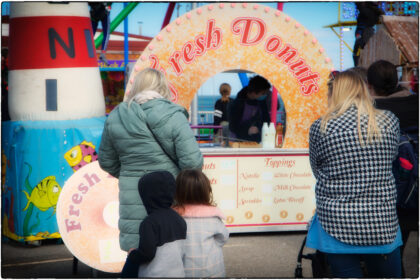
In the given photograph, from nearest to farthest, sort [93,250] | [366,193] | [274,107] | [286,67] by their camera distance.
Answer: [366,193] → [93,250] → [286,67] → [274,107]

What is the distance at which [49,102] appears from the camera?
6.21m

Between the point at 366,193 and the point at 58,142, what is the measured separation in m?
3.95

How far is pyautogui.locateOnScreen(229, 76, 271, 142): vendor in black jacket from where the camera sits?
7.28 m

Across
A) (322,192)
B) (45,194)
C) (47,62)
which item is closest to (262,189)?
(45,194)

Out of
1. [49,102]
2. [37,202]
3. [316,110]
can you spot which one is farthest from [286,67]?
[37,202]

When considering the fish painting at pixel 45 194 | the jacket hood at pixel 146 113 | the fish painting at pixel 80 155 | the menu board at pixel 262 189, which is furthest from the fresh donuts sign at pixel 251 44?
the jacket hood at pixel 146 113

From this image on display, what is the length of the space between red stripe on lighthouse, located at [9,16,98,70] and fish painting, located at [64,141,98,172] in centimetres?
85

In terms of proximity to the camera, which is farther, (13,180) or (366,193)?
(13,180)

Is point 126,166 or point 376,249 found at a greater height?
point 126,166

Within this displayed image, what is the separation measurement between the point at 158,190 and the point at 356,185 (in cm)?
100

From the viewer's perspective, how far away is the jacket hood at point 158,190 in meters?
3.09

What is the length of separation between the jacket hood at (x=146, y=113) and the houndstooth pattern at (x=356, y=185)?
3.20 feet

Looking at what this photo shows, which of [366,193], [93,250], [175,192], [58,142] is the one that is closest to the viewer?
[366,193]

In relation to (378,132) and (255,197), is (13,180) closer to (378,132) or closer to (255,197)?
(255,197)
